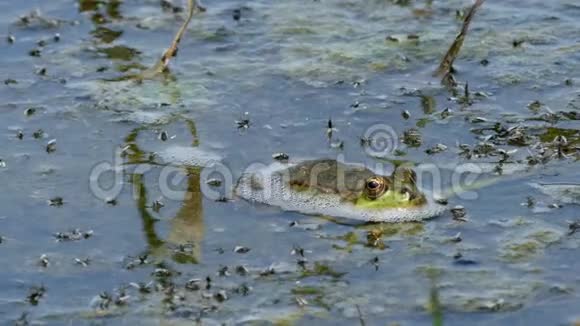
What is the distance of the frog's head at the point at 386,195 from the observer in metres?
5.76

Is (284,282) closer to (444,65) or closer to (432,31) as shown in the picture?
(444,65)

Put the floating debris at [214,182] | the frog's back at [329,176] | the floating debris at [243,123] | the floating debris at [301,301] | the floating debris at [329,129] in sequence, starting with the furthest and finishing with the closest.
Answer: the floating debris at [243,123] → the floating debris at [329,129] → the floating debris at [214,182] → the frog's back at [329,176] → the floating debris at [301,301]

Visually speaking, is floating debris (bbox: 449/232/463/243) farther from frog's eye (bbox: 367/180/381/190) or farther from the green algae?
frog's eye (bbox: 367/180/381/190)

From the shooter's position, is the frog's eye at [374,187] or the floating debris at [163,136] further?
the floating debris at [163,136]

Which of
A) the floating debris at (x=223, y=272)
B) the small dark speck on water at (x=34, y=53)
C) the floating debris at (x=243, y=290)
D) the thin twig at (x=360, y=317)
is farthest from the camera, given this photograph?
the small dark speck on water at (x=34, y=53)

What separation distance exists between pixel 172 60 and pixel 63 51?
0.75 metres

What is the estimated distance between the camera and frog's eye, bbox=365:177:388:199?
5746 mm

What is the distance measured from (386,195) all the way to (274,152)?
897mm

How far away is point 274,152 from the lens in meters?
6.46

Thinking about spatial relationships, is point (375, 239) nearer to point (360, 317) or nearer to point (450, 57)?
point (360, 317)

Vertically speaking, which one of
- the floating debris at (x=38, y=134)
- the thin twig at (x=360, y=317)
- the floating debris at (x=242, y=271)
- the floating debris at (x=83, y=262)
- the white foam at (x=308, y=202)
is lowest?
the thin twig at (x=360, y=317)

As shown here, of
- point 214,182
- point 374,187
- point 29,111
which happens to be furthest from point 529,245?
point 29,111

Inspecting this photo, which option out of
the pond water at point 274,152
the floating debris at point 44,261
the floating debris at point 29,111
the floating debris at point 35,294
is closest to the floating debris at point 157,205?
the pond water at point 274,152

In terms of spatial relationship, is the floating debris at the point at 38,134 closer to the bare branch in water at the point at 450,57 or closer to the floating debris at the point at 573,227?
the bare branch in water at the point at 450,57
